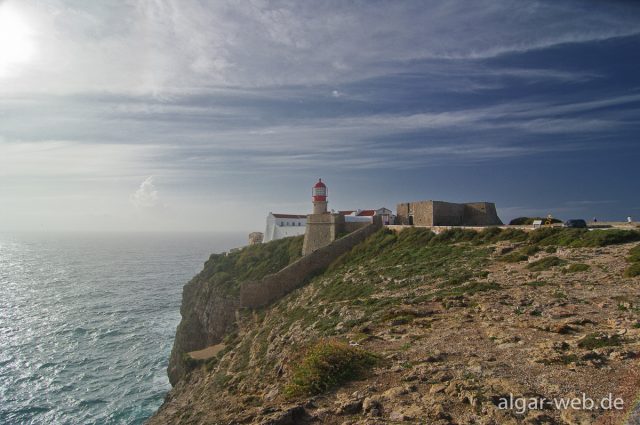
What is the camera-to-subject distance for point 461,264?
65.6 feet

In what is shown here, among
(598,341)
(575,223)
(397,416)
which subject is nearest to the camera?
(397,416)

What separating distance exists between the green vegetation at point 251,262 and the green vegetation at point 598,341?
103 ft

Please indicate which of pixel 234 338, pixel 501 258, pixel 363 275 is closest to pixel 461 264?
pixel 501 258

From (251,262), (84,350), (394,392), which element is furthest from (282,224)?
(394,392)

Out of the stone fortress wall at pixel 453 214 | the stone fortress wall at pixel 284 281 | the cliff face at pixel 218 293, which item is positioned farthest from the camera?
the stone fortress wall at pixel 453 214

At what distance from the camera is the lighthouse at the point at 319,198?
40188mm

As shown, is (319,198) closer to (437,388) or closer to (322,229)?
(322,229)

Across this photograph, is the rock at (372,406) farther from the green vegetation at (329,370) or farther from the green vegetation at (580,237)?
the green vegetation at (580,237)

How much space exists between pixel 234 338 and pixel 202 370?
11.1ft

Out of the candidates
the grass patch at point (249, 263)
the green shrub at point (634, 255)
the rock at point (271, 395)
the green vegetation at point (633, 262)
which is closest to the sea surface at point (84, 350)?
the grass patch at point (249, 263)

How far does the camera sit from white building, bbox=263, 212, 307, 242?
178 feet

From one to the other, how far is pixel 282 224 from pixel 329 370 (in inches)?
1879

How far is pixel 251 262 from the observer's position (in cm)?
4225

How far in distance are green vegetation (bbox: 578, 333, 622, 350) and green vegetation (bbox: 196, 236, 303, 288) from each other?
31.4 m
